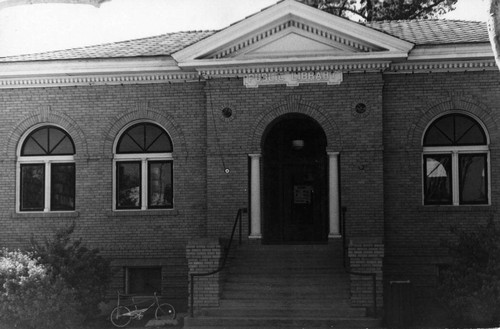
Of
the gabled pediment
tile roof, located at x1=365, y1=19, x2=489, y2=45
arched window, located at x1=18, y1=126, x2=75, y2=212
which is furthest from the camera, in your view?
arched window, located at x1=18, y1=126, x2=75, y2=212

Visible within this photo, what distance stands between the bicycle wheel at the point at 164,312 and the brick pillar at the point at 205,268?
93 centimetres

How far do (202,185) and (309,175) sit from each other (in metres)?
2.88

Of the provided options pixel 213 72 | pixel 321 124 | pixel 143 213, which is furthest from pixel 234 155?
pixel 143 213

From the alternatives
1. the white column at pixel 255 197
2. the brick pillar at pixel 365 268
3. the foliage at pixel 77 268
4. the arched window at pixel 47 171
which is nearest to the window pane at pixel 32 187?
the arched window at pixel 47 171

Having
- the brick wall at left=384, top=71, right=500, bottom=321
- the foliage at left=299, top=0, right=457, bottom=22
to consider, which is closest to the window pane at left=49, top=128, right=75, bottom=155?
the brick wall at left=384, top=71, right=500, bottom=321

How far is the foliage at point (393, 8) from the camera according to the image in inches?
1325

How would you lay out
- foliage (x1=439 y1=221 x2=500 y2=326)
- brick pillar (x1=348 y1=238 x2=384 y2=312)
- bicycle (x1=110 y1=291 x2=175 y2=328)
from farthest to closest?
1. bicycle (x1=110 y1=291 x2=175 y2=328)
2. brick pillar (x1=348 y1=238 x2=384 y2=312)
3. foliage (x1=439 y1=221 x2=500 y2=326)

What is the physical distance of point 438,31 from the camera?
21062mm

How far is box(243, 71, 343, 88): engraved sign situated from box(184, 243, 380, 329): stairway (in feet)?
11.9

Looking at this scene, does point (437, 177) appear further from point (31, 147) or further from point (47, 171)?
point (31, 147)

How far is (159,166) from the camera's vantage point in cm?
1991

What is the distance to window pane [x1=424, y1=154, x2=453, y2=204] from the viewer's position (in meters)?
19.1

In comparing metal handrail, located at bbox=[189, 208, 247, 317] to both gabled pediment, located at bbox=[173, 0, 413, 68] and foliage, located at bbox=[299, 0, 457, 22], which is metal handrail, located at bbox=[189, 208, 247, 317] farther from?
foliage, located at bbox=[299, 0, 457, 22]

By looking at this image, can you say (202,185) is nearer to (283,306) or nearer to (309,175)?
(309,175)
